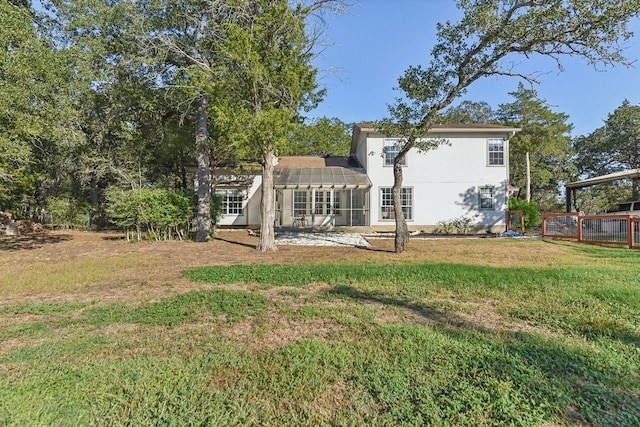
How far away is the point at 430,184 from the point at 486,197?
125 inches

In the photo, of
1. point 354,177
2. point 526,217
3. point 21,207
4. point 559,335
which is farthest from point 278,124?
point 21,207

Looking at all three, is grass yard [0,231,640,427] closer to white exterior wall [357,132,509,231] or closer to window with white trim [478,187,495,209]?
white exterior wall [357,132,509,231]

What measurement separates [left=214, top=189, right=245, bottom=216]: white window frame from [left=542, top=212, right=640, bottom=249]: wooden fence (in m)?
15.5

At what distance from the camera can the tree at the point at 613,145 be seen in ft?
100.0

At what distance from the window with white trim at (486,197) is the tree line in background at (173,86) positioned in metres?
9.47

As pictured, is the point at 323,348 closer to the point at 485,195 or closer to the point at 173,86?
the point at 173,86

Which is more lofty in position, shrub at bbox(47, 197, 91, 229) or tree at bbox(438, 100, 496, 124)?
tree at bbox(438, 100, 496, 124)

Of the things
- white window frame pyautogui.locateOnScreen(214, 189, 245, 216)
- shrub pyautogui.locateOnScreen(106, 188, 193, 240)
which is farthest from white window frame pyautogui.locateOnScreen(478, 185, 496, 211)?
shrub pyautogui.locateOnScreen(106, 188, 193, 240)

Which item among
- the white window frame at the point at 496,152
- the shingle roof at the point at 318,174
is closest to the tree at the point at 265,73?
the shingle roof at the point at 318,174

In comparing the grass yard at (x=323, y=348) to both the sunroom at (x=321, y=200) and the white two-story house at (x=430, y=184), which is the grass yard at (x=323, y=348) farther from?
the sunroom at (x=321, y=200)

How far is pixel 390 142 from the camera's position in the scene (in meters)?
18.3

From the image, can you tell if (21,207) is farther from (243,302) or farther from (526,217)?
(526,217)

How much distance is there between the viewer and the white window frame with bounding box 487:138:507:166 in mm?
18047

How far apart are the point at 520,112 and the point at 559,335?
31796 millimetres
